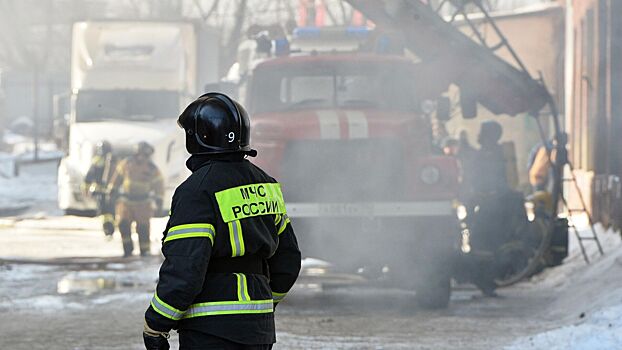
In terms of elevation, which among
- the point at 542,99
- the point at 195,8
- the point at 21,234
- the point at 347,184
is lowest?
the point at 21,234

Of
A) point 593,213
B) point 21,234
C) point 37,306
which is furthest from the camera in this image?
point 21,234

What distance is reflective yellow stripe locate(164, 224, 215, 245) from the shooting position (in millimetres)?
4414

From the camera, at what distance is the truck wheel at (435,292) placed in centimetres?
1180

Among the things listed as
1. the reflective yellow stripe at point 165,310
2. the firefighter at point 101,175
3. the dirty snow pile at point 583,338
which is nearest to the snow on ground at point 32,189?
the firefighter at point 101,175

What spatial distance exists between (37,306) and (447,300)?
3845 mm

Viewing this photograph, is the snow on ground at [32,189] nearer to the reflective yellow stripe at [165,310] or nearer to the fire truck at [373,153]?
the fire truck at [373,153]

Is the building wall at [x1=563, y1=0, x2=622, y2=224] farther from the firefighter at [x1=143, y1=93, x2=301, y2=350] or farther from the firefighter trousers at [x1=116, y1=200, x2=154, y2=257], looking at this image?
the firefighter at [x1=143, y1=93, x2=301, y2=350]

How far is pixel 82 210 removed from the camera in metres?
20.7

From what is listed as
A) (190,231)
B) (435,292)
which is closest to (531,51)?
(435,292)

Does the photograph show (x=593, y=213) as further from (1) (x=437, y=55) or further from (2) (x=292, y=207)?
(2) (x=292, y=207)

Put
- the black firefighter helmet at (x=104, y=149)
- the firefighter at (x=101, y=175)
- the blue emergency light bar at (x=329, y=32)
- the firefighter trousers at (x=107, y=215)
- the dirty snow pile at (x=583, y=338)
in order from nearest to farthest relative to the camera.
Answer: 1. the dirty snow pile at (x=583, y=338)
2. the blue emergency light bar at (x=329, y=32)
3. the firefighter trousers at (x=107, y=215)
4. the firefighter at (x=101, y=175)
5. the black firefighter helmet at (x=104, y=149)

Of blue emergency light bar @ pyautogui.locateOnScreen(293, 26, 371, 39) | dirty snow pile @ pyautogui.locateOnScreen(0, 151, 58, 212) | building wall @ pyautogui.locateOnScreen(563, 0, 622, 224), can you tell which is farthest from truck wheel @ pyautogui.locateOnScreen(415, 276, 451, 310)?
dirty snow pile @ pyautogui.locateOnScreen(0, 151, 58, 212)

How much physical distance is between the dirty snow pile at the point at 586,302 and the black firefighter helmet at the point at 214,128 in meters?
4.56

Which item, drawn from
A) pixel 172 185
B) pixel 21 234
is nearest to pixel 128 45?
pixel 172 185
